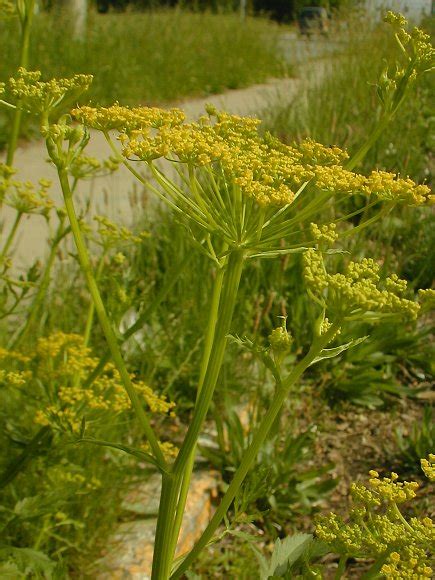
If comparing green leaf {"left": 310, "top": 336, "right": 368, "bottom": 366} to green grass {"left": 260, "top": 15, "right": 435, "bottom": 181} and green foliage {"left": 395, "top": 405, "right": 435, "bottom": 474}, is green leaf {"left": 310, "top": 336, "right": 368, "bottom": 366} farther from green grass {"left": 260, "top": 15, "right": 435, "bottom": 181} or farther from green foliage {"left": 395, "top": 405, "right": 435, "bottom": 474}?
green grass {"left": 260, "top": 15, "right": 435, "bottom": 181}

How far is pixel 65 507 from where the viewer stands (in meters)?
2.59

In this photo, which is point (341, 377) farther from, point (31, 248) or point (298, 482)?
point (31, 248)

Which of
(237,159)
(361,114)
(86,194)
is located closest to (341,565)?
(237,159)

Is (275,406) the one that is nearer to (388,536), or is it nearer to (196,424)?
(196,424)

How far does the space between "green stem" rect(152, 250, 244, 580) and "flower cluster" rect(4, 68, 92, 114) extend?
473 millimetres

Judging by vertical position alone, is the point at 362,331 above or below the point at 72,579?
above

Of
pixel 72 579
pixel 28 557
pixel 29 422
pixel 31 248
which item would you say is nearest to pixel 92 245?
pixel 31 248

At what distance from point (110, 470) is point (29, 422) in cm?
34

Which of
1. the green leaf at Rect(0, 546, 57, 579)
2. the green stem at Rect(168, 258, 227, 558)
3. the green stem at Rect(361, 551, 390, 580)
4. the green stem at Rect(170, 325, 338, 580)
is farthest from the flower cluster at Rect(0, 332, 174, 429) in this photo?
the green stem at Rect(361, 551, 390, 580)

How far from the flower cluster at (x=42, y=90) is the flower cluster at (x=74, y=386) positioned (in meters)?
0.78

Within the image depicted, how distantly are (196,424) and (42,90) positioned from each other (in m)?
0.71

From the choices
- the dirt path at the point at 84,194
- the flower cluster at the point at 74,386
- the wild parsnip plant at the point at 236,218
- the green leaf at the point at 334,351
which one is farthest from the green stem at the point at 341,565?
the dirt path at the point at 84,194

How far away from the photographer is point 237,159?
1359 mm

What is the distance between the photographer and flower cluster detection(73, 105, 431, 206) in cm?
130
